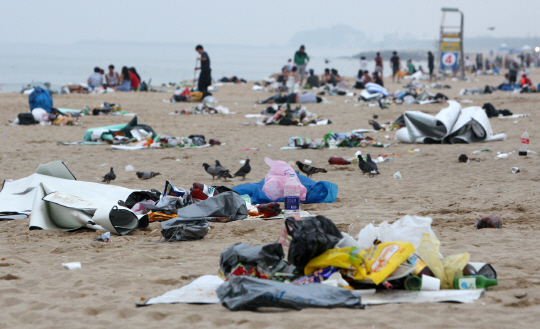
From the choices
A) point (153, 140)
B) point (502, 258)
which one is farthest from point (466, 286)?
point (153, 140)

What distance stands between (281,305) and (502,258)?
1754 millimetres

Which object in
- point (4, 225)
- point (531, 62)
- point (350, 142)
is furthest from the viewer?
point (531, 62)

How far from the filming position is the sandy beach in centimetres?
281

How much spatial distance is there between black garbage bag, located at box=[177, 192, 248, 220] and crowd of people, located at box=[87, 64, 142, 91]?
60.0 feet

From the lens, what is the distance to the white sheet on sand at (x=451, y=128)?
9.89 m

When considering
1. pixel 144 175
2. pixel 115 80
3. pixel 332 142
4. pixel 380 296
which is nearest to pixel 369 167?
pixel 332 142

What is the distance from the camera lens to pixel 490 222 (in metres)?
4.71

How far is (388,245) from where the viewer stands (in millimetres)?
3180

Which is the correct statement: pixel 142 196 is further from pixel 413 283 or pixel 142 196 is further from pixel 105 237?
pixel 413 283

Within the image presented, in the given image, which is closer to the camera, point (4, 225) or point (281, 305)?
point (281, 305)

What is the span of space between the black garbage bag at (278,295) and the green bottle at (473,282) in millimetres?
639

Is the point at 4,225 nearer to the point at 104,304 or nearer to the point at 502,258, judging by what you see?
the point at 104,304

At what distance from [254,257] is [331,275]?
45 cm

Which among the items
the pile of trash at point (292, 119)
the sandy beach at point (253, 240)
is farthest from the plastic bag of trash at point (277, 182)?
the pile of trash at point (292, 119)
